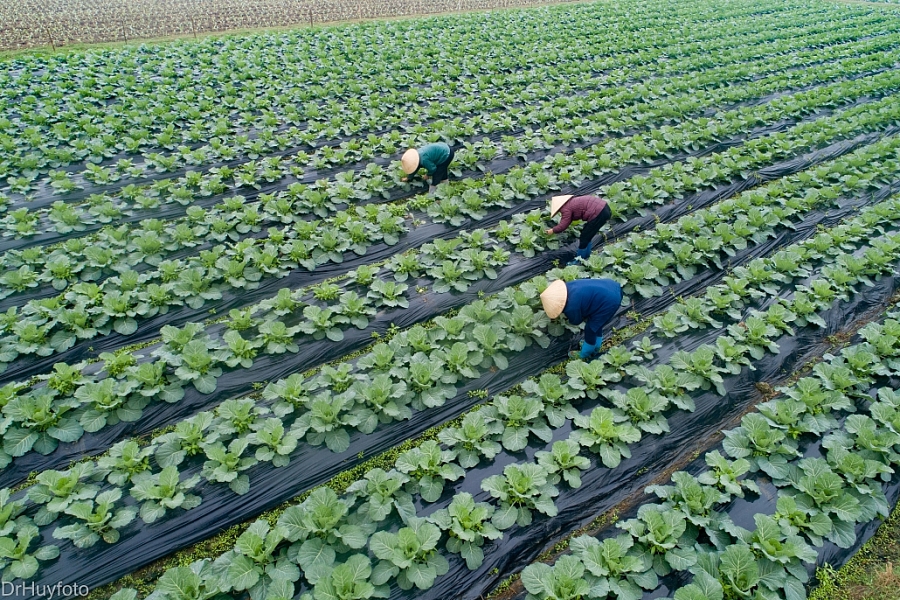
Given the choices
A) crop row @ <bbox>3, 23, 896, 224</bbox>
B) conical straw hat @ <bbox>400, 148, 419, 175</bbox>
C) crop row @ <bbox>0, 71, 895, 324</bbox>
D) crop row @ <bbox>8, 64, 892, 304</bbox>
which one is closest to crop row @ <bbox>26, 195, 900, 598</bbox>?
crop row @ <bbox>0, 71, 895, 324</bbox>

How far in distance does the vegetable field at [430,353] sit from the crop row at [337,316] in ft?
0.15

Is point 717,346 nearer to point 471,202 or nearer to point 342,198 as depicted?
point 471,202

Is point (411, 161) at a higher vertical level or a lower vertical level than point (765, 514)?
higher

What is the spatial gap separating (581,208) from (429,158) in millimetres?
3160

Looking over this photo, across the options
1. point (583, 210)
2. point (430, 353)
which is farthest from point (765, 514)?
point (583, 210)

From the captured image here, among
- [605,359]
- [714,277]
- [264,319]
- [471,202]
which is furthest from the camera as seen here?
[471,202]

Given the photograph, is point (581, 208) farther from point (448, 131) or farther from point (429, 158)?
point (448, 131)

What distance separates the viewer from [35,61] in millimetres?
15086

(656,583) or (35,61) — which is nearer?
(656,583)

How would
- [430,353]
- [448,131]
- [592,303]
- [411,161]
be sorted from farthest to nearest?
[448,131]
[411,161]
[430,353]
[592,303]

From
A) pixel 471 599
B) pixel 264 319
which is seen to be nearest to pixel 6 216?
pixel 264 319

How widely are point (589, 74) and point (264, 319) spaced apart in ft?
44.8

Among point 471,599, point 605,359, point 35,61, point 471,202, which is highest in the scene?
point 35,61

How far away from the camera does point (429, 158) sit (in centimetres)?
911
